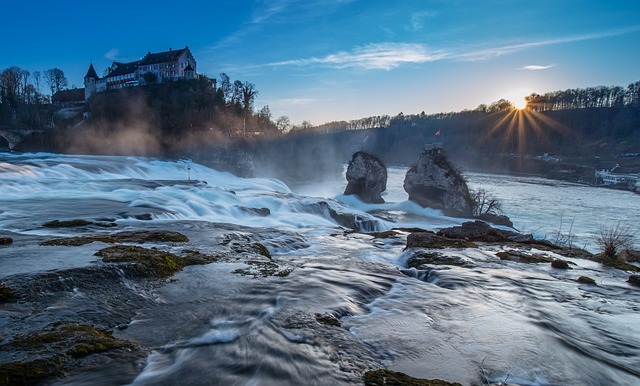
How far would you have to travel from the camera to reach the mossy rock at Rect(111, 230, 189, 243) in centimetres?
1041

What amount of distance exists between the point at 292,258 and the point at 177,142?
59.1m

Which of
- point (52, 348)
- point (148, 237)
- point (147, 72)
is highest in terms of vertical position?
point (147, 72)

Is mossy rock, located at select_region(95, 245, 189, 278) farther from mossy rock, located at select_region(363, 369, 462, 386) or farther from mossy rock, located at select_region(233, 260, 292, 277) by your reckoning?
mossy rock, located at select_region(363, 369, 462, 386)

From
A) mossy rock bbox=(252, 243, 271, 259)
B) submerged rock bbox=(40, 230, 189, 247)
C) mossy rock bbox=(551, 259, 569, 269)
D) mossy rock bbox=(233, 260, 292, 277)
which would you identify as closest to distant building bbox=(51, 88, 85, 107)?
submerged rock bbox=(40, 230, 189, 247)

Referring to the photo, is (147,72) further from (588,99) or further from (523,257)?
(588,99)

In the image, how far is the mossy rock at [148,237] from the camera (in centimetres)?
1041

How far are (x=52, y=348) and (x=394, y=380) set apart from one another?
162 inches

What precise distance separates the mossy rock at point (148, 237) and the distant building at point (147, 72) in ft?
261

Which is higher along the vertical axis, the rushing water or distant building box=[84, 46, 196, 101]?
distant building box=[84, 46, 196, 101]

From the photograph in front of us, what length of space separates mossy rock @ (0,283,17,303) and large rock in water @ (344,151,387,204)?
4016 centimetres

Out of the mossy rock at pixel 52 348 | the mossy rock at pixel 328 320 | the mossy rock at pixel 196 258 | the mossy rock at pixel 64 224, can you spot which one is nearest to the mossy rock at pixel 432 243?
the mossy rock at pixel 196 258

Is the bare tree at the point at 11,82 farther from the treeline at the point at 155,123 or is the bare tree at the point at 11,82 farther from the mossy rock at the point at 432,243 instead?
the mossy rock at the point at 432,243

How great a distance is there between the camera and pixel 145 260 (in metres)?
7.73

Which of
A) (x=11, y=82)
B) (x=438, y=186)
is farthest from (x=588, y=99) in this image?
(x=11, y=82)
